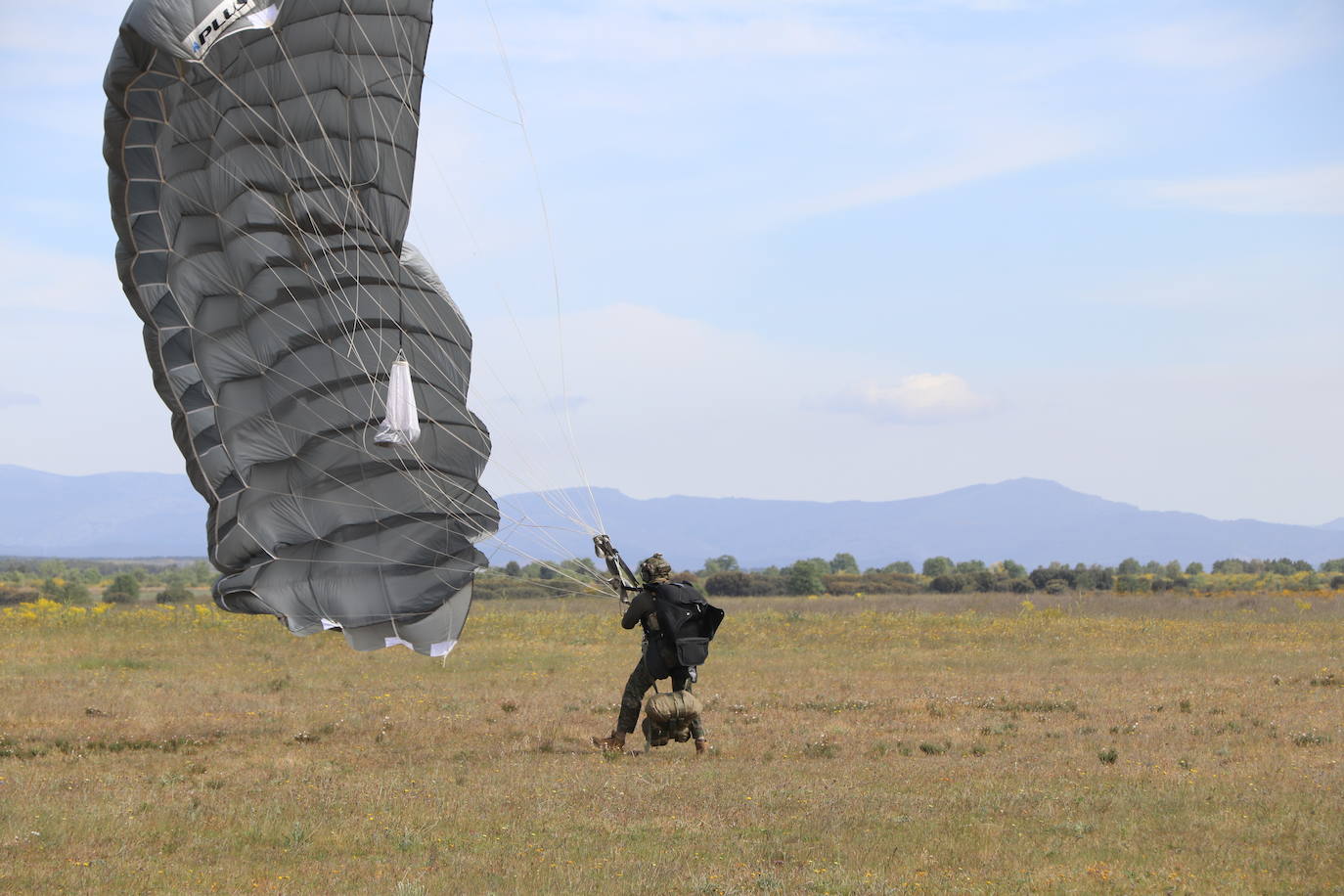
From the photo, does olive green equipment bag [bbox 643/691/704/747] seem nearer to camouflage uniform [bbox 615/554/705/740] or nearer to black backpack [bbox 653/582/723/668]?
camouflage uniform [bbox 615/554/705/740]

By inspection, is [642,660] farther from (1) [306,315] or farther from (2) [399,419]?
(1) [306,315]

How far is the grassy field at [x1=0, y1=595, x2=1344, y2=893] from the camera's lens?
816cm

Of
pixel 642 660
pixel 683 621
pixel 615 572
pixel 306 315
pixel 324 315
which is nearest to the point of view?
pixel 683 621

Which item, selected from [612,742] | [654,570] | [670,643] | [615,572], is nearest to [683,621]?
[670,643]

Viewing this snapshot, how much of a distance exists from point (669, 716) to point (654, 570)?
1525 millimetres

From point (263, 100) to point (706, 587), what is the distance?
192ft

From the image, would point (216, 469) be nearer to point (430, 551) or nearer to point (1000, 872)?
point (430, 551)

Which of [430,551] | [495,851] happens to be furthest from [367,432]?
[495,851]

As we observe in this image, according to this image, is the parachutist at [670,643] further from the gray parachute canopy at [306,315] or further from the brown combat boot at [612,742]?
the gray parachute canopy at [306,315]

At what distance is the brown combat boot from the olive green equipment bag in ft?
0.91

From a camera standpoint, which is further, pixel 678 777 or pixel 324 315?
pixel 324 315

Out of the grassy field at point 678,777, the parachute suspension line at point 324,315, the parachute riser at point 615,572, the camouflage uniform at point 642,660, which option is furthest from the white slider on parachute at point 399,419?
the grassy field at point 678,777

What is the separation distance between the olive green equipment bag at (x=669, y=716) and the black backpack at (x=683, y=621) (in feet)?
1.22

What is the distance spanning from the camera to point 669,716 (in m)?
12.9
